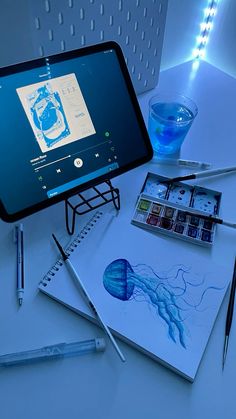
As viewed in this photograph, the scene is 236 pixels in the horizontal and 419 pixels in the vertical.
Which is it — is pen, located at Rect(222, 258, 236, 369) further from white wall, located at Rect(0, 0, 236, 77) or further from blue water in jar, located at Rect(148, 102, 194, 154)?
white wall, located at Rect(0, 0, 236, 77)

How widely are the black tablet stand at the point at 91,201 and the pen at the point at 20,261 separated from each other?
3.2 inches

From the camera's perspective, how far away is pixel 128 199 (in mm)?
686

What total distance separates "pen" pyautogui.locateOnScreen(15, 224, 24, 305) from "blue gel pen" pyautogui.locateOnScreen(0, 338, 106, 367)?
8 centimetres

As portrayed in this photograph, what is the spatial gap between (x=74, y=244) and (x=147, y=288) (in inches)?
5.7

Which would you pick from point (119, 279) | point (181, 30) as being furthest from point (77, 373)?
point (181, 30)

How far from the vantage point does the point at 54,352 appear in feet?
1.54

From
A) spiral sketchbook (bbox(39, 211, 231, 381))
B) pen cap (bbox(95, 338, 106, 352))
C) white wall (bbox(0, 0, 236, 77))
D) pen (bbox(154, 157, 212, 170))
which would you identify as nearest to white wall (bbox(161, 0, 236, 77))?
white wall (bbox(0, 0, 236, 77))

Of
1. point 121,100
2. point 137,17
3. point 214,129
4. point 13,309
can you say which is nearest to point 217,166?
point 214,129

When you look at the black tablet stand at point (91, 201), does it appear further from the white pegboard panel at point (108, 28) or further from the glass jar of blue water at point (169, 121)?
the white pegboard panel at point (108, 28)

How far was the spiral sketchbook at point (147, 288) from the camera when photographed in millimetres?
485

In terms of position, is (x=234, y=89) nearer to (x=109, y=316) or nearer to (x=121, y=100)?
(x=121, y=100)

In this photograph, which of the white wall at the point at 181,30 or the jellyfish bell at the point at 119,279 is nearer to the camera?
the jellyfish bell at the point at 119,279

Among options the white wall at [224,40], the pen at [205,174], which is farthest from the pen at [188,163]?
the white wall at [224,40]

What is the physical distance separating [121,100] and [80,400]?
1.57ft
